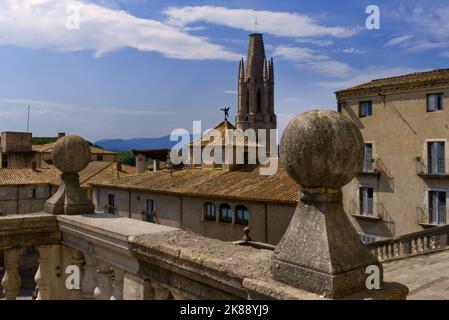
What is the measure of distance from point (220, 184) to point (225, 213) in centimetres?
276

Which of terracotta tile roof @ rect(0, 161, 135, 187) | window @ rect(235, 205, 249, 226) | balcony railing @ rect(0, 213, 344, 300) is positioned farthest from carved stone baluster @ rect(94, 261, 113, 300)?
terracotta tile roof @ rect(0, 161, 135, 187)

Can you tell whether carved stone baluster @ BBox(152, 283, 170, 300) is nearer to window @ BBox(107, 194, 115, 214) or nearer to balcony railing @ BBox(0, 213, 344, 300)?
balcony railing @ BBox(0, 213, 344, 300)

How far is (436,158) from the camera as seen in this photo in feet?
81.8

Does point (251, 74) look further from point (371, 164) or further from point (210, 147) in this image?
point (371, 164)

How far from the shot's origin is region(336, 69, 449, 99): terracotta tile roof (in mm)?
24541

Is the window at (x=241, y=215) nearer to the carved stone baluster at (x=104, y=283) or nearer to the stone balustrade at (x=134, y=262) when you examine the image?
the stone balustrade at (x=134, y=262)

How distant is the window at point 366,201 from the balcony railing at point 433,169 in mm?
3587

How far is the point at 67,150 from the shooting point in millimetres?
4430

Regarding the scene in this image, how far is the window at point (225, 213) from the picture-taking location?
86.8ft

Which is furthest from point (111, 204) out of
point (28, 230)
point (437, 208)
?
point (28, 230)

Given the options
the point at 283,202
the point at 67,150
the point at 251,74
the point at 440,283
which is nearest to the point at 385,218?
the point at 283,202

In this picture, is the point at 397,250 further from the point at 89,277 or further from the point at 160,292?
the point at 160,292

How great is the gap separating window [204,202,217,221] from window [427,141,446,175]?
46.4 ft

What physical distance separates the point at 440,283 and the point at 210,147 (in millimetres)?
26915
